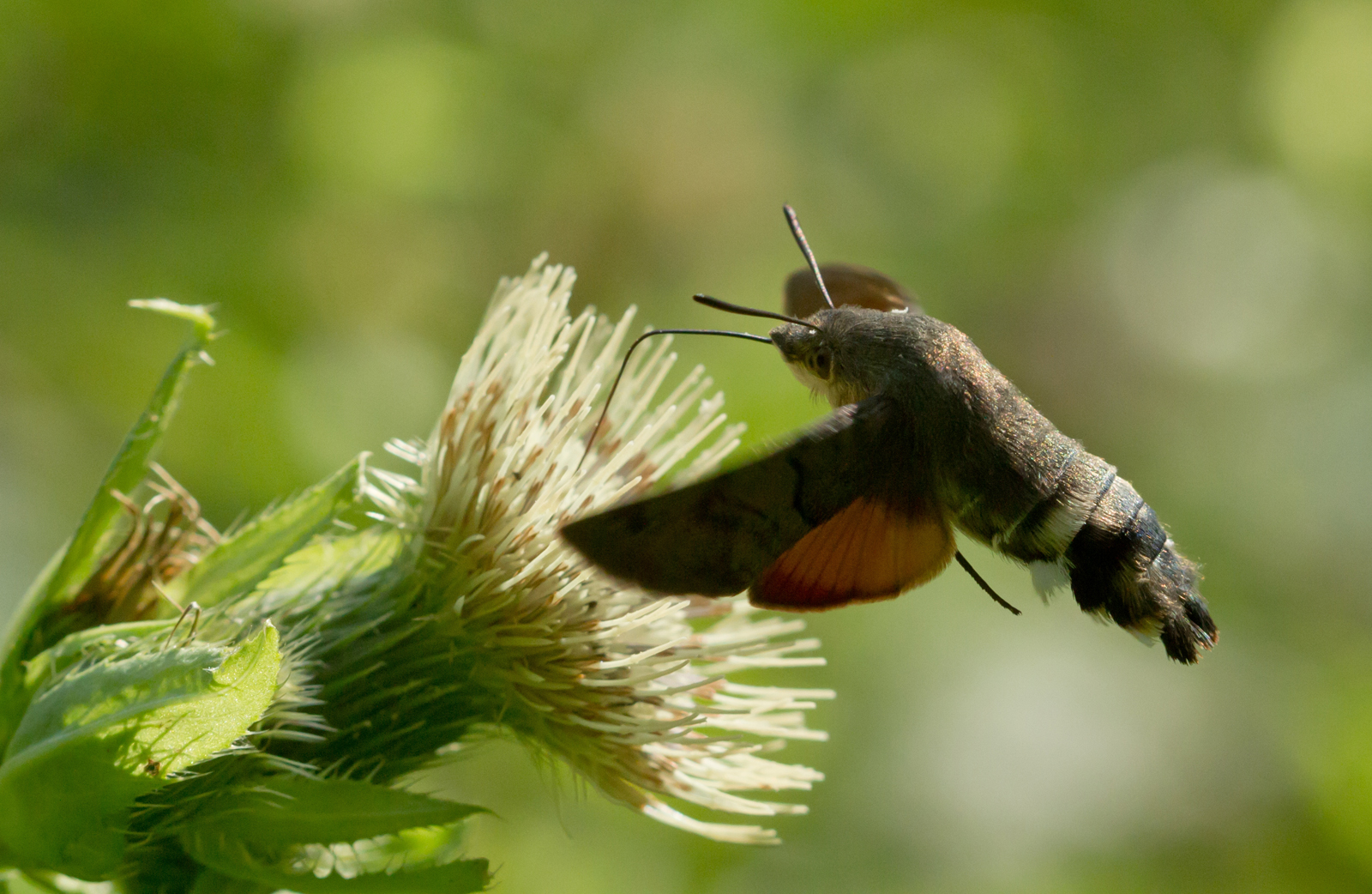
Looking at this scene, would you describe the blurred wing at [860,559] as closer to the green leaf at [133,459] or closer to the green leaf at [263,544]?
the green leaf at [263,544]

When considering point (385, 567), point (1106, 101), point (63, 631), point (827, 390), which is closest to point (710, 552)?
point (827, 390)

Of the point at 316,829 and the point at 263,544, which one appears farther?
the point at 263,544

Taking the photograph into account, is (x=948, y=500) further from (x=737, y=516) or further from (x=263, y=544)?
(x=263, y=544)

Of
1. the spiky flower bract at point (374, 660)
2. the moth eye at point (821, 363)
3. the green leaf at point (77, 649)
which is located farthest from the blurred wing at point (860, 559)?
the green leaf at point (77, 649)

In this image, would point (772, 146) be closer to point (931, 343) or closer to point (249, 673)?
point (931, 343)

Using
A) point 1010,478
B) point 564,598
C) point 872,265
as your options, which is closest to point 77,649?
point 564,598
